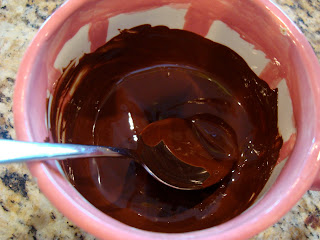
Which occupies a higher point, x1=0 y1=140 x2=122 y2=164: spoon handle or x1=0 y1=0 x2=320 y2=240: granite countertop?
x1=0 y1=140 x2=122 y2=164: spoon handle

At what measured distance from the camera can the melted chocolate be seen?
56 cm

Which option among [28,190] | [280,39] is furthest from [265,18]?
[28,190]

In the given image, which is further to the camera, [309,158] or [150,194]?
[150,194]

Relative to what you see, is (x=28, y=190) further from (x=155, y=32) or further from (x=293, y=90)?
(x=293, y=90)

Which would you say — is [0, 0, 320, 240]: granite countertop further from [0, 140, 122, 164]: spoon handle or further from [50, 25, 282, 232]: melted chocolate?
[0, 140, 122, 164]: spoon handle

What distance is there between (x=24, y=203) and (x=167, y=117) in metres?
0.30

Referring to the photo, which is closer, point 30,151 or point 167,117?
point 30,151

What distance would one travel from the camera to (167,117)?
661mm

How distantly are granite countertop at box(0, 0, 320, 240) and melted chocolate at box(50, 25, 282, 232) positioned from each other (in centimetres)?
11

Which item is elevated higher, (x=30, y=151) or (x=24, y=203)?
(x=30, y=151)

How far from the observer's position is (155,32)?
23.5 inches

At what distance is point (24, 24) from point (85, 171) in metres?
0.38

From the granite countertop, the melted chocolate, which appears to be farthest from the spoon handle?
the granite countertop

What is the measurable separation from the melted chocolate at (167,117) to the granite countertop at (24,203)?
0.35ft
